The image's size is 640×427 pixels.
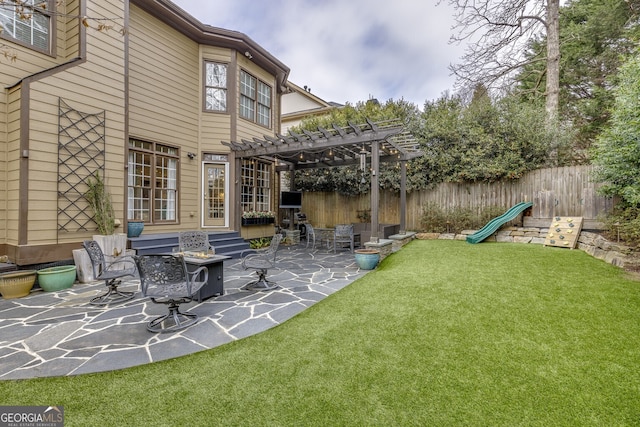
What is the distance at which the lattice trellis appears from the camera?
5.62 m

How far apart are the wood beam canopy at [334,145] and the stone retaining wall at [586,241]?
316 cm

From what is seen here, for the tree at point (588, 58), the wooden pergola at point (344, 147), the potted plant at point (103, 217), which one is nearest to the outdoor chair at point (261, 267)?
the wooden pergola at point (344, 147)

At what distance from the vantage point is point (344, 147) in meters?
9.23

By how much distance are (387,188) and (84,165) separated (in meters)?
9.60

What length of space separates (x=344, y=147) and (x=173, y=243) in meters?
5.74

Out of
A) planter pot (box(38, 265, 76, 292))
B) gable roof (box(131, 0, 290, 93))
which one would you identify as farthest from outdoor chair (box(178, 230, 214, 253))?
A: gable roof (box(131, 0, 290, 93))

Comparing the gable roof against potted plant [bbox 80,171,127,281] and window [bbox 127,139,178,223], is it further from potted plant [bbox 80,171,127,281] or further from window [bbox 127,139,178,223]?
potted plant [bbox 80,171,127,281]

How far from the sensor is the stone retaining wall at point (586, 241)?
5570mm

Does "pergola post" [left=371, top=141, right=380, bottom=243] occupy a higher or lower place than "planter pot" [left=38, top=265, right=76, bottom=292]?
higher

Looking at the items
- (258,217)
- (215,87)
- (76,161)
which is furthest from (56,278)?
(215,87)

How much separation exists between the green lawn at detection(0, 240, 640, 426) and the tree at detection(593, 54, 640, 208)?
2607 mm

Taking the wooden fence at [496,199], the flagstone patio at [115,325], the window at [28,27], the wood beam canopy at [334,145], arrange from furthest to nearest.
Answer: the wooden fence at [496,199] < the wood beam canopy at [334,145] < the window at [28,27] < the flagstone patio at [115,325]

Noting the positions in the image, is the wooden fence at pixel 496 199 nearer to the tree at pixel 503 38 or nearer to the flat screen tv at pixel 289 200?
the flat screen tv at pixel 289 200

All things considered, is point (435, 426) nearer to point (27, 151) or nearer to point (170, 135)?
point (27, 151)
